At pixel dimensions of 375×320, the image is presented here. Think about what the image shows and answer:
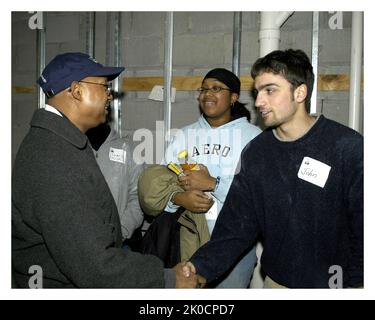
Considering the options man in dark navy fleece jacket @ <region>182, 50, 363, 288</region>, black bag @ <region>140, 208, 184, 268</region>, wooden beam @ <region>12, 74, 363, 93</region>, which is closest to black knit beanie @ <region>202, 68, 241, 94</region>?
wooden beam @ <region>12, 74, 363, 93</region>

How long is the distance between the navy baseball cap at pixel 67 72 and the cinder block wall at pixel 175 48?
1290 mm

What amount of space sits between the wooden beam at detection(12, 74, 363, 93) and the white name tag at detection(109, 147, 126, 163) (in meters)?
0.73

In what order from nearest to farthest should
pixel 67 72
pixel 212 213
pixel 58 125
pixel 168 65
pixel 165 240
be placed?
pixel 58 125
pixel 67 72
pixel 165 240
pixel 212 213
pixel 168 65

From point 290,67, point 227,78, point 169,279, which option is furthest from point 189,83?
point 169,279

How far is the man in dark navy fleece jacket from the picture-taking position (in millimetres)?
1569

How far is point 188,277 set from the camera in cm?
169

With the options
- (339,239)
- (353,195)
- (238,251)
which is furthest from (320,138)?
(238,251)

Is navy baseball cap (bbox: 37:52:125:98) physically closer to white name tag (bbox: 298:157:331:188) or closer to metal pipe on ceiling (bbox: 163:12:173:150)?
white name tag (bbox: 298:157:331:188)

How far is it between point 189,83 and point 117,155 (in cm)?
83

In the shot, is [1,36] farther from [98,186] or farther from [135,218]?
[135,218]

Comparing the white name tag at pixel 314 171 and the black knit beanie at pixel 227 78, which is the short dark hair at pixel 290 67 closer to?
the white name tag at pixel 314 171

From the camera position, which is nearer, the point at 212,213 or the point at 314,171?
the point at 314,171

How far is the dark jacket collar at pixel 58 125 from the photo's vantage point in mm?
1416

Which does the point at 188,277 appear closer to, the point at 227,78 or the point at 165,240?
the point at 165,240
